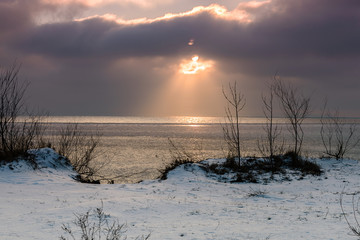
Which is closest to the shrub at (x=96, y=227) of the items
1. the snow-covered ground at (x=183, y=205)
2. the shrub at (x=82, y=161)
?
the snow-covered ground at (x=183, y=205)

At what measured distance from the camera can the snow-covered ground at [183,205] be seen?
745cm

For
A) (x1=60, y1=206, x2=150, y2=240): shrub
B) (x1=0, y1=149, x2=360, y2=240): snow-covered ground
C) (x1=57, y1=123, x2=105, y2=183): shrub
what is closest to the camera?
(x1=60, y1=206, x2=150, y2=240): shrub

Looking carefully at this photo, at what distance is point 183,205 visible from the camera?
10.1 metres

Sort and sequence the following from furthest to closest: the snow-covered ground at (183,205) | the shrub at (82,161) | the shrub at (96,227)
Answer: the shrub at (82,161), the snow-covered ground at (183,205), the shrub at (96,227)

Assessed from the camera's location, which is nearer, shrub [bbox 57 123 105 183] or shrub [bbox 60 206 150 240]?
shrub [bbox 60 206 150 240]

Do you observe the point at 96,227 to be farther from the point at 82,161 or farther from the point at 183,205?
the point at 82,161

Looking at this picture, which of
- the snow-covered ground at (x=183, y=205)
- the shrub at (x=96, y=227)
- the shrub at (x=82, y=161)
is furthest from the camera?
the shrub at (x=82, y=161)

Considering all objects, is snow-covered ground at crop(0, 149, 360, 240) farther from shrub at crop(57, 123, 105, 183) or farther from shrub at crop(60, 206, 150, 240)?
shrub at crop(57, 123, 105, 183)

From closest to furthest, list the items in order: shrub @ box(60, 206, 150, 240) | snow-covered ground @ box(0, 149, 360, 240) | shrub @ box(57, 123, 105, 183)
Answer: shrub @ box(60, 206, 150, 240) → snow-covered ground @ box(0, 149, 360, 240) → shrub @ box(57, 123, 105, 183)

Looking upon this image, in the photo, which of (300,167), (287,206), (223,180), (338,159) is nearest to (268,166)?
(300,167)

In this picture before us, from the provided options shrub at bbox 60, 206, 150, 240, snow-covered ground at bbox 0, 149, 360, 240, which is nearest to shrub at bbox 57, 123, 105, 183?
snow-covered ground at bbox 0, 149, 360, 240

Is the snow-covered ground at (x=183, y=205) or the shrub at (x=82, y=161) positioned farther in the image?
the shrub at (x=82, y=161)

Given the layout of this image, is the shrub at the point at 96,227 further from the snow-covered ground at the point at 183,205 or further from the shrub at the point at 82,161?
the shrub at the point at 82,161

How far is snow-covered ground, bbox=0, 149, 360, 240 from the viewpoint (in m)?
7.45
